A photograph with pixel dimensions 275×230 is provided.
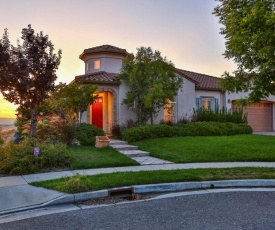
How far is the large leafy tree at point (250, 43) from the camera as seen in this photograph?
7570mm

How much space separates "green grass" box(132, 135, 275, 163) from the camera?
10383 millimetres

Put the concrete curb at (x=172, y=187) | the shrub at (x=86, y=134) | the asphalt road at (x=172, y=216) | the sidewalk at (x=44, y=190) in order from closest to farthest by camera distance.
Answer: the asphalt road at (x=172, y=216) < the sidewalk at (x=44, y=190) < the concrete curb at (x=172, y=187) < the shrub at (x=86, y=134)

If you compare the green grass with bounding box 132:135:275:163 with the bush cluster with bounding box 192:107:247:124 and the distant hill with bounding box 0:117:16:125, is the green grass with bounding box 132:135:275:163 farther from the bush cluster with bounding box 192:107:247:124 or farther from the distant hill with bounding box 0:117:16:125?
the distant hill with bounding box 0:117:16:125

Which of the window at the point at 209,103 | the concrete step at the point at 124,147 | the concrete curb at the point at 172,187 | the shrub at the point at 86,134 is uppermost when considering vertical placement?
the window at the point at 209,103

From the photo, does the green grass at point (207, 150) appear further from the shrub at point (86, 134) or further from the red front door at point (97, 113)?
the red front door at point (97, 113)

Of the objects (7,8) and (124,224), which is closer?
(124,224)

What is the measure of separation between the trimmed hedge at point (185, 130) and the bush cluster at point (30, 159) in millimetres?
5247

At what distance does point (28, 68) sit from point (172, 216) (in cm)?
671

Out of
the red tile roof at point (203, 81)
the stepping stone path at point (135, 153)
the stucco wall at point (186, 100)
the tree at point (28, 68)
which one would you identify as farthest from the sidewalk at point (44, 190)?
the red tile roof at point (203, 81)

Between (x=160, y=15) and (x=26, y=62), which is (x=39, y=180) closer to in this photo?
(x=26, y=62)

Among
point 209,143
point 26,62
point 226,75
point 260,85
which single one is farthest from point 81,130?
point 260,85

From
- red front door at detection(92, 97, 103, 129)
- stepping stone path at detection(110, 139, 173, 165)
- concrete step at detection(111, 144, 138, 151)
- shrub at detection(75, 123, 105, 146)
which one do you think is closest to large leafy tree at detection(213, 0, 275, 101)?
stepping stone path at detection(110, 139, 173, 165)

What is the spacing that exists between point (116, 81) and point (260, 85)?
919 cm

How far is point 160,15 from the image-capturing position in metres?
15.1
